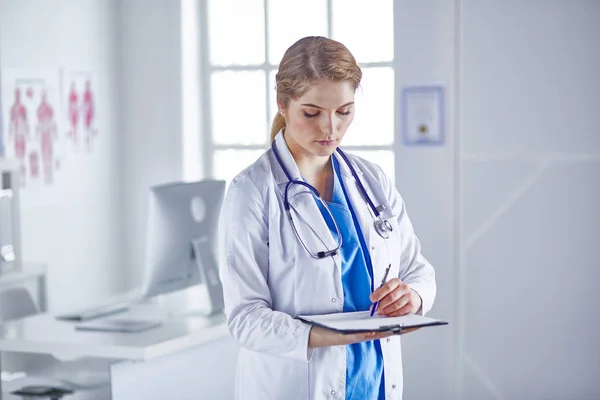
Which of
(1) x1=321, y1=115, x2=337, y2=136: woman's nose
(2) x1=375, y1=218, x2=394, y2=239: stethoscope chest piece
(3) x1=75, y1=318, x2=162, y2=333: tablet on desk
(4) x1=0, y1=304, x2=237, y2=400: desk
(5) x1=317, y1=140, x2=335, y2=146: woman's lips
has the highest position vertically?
(1) x1=321, y1=115, x2=337, y2=136: woman's nose

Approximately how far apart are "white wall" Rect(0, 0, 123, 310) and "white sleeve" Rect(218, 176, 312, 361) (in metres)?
2.57

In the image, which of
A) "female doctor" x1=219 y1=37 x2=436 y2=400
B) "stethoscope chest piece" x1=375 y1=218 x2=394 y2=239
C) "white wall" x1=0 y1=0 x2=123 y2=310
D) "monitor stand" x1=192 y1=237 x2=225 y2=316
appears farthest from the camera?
"white wall" x1=0 y1=0 x2=123 y2=310

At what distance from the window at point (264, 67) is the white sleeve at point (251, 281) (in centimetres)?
277

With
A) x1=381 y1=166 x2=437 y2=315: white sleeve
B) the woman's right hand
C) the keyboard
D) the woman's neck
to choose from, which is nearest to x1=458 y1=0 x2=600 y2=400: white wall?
the keyboard

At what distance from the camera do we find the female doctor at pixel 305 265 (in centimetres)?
175

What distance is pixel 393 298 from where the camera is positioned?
5.80 feet

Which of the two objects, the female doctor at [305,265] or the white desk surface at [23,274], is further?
the white desk surface at [23,274]

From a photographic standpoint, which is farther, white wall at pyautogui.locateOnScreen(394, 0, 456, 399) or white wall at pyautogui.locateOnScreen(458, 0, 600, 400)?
white wall at pyautogui.locateOnScreen(394, 0, 456, 399)

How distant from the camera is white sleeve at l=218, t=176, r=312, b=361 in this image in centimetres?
171

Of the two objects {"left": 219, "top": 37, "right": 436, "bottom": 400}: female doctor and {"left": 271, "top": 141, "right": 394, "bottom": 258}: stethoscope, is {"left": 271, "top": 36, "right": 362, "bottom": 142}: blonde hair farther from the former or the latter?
{"left": 271, "top": 141, "right": 394, "bottom": 258}: stethoscope

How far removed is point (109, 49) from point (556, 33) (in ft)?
7.37

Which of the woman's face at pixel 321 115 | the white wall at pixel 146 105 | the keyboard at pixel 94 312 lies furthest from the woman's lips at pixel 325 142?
the white wall at pixel 146 105

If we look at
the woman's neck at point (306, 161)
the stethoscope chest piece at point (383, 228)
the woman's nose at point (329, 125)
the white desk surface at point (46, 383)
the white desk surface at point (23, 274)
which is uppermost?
the woman's nose at point (329, 125)

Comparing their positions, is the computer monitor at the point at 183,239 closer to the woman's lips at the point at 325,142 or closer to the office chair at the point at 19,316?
the office chair at the point at 19,316
